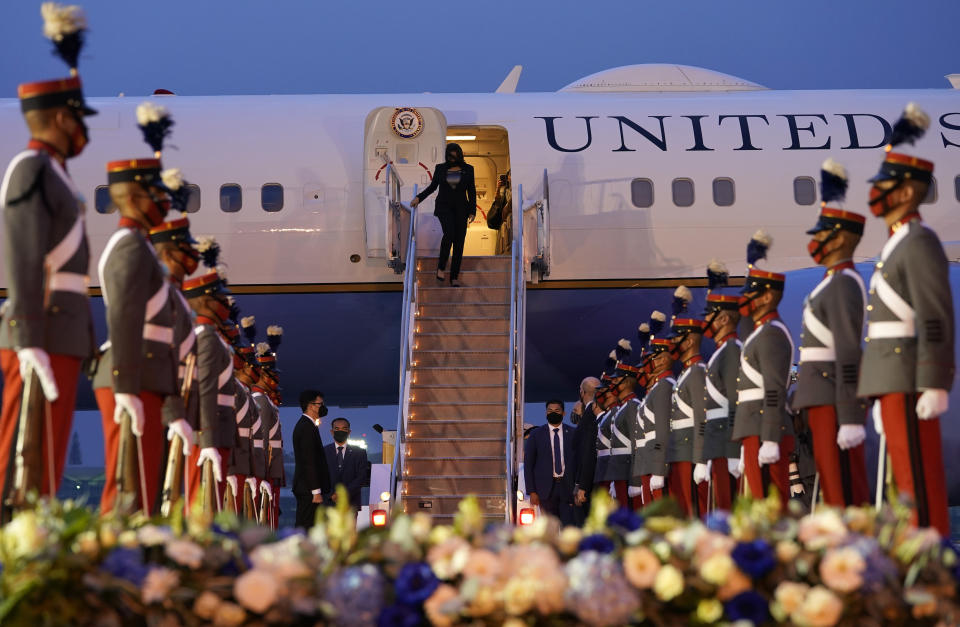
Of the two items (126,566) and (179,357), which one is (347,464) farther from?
(126,566)

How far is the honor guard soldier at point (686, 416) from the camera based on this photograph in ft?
26.6

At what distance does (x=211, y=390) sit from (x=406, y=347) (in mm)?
3729

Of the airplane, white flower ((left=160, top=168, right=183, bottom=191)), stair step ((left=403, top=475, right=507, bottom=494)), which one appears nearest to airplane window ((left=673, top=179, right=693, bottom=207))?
the airplane

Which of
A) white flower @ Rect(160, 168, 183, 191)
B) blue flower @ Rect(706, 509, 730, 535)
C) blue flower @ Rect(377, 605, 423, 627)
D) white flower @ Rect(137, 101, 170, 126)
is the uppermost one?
white flower @ Rect(137, 101, 170, 126)

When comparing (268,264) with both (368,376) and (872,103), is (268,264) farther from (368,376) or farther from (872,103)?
(872,103)

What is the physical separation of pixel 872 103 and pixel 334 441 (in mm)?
→ 6306

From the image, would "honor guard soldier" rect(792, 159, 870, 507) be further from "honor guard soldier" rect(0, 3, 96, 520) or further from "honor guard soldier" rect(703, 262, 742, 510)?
"honor guard soldier" rect(0, 3, 96, 520)

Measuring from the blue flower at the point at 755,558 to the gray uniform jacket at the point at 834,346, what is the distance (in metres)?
3.01

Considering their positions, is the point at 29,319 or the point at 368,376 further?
the point at 368,376

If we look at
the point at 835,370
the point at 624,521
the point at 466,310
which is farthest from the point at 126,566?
the point at 466,310

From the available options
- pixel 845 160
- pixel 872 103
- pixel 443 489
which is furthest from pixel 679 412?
pixel 872 103

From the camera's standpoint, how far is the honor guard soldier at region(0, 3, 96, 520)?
410 centimetres

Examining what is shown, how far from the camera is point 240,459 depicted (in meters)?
8.58

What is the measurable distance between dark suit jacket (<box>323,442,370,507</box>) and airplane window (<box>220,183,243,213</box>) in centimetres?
247
